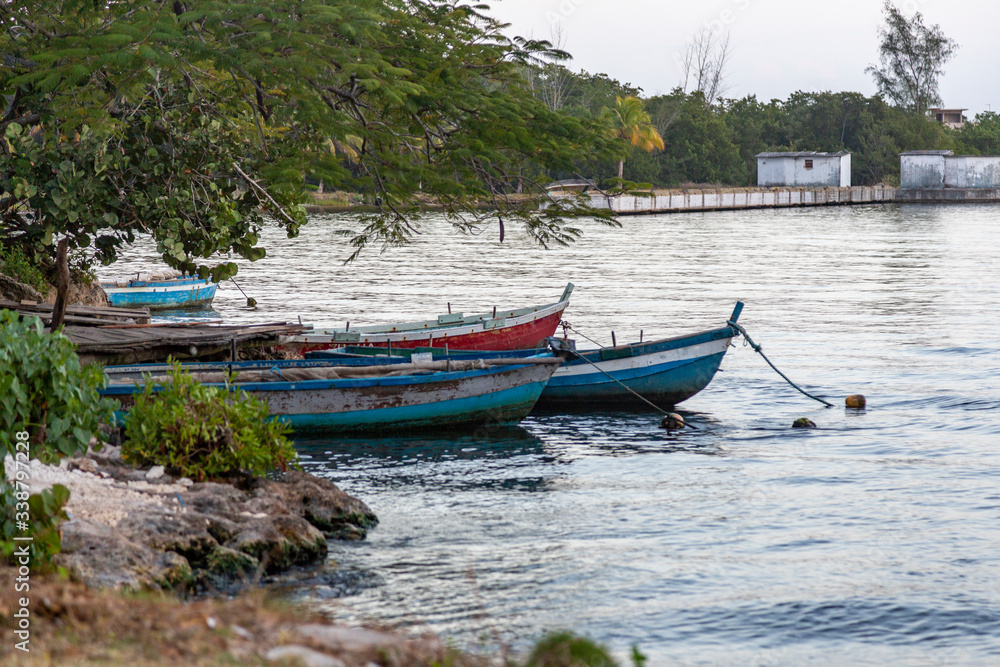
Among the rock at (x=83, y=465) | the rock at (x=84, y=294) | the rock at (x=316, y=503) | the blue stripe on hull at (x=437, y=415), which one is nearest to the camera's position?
the rock at (x=83, y=465)

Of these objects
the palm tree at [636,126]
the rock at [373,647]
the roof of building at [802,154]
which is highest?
the palm tree at [636,126]

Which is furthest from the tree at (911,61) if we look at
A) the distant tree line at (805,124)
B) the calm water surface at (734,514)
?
the calm water surface at (734,514)

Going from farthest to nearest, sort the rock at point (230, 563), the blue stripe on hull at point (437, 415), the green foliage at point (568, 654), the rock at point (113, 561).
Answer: the blue stripe on hull at point (437, 415), the rock at point (230, 563), the rock at point (113, 561), the green foliage at point (568, 654)

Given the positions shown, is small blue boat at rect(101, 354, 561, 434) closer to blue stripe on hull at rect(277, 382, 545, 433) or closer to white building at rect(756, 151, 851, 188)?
blue stripe on hull at rect(277, 382, 545, 433)

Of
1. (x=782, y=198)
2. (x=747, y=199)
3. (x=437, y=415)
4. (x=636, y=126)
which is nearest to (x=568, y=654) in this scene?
(x=437, y=415)

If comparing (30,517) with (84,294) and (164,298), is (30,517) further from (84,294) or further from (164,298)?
(164,298)

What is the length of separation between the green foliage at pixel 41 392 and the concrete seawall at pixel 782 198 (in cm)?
8048

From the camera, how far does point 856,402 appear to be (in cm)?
1786

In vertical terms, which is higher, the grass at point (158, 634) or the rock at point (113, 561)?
the grass at point (158, 634)

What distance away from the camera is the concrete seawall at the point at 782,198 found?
293ft

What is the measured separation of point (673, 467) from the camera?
45.6 feet

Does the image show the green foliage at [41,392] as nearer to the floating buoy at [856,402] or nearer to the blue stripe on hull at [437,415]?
the blue stripe on hull at [437,415]

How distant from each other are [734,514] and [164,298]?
23.0 meters

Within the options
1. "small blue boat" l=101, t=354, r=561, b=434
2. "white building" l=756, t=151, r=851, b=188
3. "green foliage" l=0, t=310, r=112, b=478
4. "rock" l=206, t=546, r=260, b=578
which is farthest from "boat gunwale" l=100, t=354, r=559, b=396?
"white building" l=756, t=151, r=851, b=188
